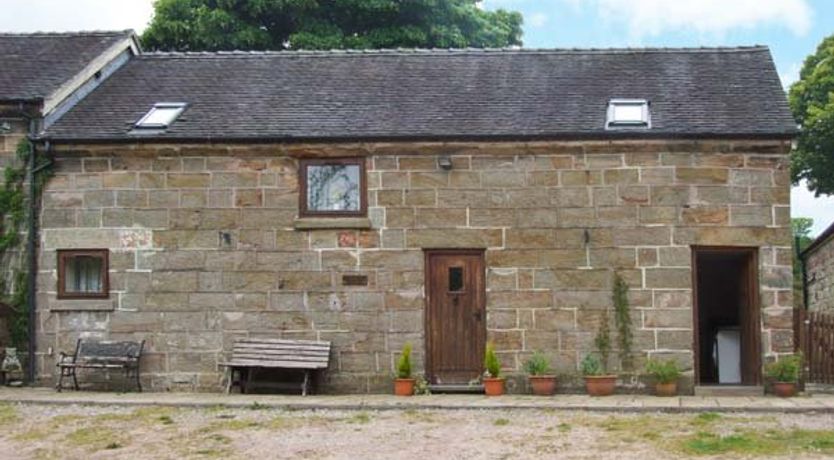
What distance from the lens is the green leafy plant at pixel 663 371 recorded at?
1341 centimetres

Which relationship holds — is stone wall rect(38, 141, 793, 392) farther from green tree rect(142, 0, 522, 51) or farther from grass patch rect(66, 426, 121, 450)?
green tree rect(142, 0, 522, 51)

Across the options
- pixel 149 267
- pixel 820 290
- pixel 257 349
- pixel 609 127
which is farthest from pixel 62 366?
pixel 820 290

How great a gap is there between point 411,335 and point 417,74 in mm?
4677

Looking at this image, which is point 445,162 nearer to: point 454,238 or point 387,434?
point 454,238

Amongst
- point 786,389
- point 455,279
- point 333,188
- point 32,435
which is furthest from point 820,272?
point 32,435

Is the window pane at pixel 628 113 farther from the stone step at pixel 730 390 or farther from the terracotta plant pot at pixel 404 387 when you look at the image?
the terracotta plant pot at pixel 404 387

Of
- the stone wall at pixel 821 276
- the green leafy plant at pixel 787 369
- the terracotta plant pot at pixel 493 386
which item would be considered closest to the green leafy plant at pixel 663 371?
the green leafy plant at pixel 787 369

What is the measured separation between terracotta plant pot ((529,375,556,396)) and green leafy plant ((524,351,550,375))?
0.08 metres

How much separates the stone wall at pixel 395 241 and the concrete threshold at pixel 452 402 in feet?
2.75

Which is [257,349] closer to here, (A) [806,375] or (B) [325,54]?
(B) [325,54]

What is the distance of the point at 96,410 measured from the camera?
40.4 feet

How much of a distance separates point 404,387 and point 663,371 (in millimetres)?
3463

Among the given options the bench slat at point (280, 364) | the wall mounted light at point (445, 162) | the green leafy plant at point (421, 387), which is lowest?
the green leafy plant at point (421, 387)

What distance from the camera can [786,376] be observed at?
13328 millimetres
